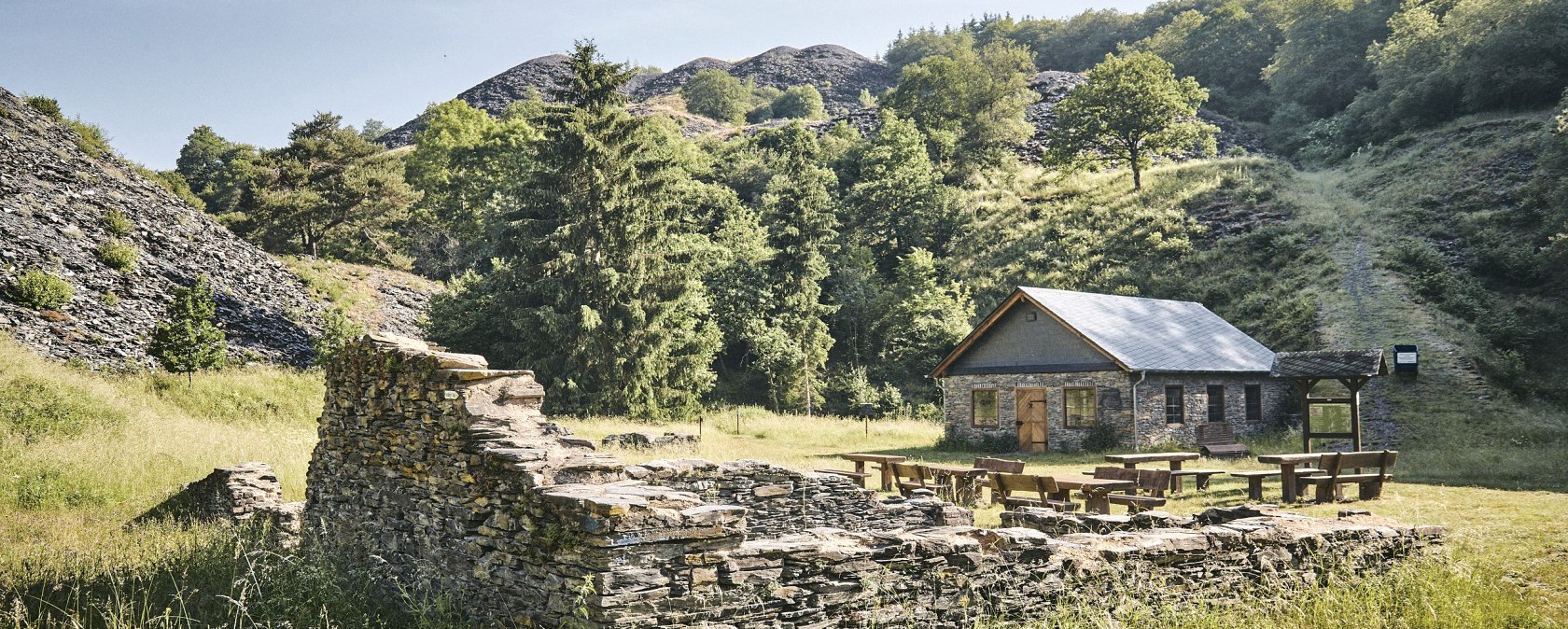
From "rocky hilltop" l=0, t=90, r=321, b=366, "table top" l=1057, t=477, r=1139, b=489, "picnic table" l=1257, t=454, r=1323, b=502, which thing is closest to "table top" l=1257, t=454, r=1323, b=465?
"picnic table" l=1257, t=454, r=1323, b=502

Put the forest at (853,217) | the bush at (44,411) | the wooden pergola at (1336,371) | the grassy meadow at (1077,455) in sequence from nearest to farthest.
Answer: the grassy meadow at (1077,455) → the bush at (44,411) → the wooden pergola at (1336,371) → the forest at (853,217)

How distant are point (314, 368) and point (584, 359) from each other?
9.38 meters

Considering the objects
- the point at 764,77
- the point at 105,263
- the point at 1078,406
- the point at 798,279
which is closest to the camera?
the point at 1078,406

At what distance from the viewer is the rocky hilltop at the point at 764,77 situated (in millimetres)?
119500

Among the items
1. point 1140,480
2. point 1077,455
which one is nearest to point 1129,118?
point 1077,455

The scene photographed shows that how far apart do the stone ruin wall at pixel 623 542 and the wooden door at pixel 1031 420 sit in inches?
669

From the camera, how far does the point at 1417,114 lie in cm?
5544

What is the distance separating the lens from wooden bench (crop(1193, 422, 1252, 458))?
25.0 metres

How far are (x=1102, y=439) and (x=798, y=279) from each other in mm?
19555

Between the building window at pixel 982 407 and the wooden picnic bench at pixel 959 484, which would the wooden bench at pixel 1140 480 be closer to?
the wooden picnic bench at pixel 959 484

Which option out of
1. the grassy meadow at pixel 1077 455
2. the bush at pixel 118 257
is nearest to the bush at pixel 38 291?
the bush at pixel 118 257

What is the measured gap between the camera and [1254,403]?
2877 centimetres

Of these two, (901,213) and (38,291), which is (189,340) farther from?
(901,213)

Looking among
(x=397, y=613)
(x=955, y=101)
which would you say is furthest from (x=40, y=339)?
(x=955, y=101)
